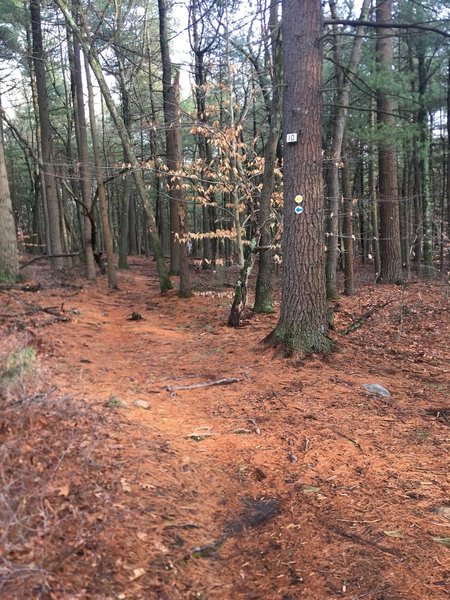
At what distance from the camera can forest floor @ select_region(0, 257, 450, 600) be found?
2.62 metres

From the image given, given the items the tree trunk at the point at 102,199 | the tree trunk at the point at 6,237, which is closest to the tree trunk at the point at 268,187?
the tree trunk at the point at 6,237

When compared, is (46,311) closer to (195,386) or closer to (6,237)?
(6,237)

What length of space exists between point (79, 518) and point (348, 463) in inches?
92.7

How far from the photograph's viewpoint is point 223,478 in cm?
390

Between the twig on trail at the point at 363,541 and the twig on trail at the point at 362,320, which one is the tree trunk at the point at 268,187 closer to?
the twig on trail at the point at 362,320

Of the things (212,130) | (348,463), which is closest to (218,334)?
(212,130)

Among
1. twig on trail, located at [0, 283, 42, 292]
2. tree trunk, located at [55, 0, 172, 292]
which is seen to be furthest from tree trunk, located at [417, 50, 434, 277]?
twig on trail, located at [0, 283, 42, 292]

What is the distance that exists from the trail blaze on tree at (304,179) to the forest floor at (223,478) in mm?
653

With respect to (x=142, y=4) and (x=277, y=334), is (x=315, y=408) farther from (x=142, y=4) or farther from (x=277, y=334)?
(x=142, y=4)

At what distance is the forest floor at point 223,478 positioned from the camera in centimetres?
262

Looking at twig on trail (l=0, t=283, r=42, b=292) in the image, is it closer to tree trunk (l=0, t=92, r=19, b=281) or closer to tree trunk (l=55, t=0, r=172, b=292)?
tree trunk (l=0, t=92, r=19, b=281)

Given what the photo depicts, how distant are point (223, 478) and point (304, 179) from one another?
471cm

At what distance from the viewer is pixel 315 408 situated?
5.34m

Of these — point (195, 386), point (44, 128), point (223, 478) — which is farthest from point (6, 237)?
point (223, 478)
